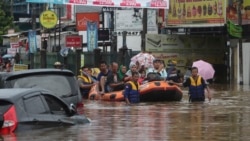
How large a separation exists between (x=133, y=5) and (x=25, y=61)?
1964 centimetres

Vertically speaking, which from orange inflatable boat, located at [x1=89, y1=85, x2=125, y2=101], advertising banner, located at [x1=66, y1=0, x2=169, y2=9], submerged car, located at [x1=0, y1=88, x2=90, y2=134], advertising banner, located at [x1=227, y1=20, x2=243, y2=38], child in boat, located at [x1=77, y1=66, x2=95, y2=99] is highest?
advertising banner, located at [x1=66, y1=0, x2=169, y2=9]

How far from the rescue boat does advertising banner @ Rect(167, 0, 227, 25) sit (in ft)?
53.0

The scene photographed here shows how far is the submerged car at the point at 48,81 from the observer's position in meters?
15.0

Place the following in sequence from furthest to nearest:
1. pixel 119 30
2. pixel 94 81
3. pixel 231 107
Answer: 1. pixel 119 30
2. pixel 94 81
3. pixel 231 107

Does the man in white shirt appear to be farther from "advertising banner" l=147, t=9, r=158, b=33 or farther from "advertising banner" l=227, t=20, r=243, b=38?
"advertising banner" l=147, t=9, r=158, b=33

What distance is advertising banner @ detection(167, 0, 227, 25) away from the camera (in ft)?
135

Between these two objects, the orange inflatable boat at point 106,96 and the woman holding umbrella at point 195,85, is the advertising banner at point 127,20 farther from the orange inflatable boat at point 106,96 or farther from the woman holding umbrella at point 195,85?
the woman holding umbrella at point 195,85

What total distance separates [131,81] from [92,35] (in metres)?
19.6

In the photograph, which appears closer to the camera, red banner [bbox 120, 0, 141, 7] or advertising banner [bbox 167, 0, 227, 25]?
red banner [bbox 120, 0, 141, 7]

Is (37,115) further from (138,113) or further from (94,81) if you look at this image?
(94,81)

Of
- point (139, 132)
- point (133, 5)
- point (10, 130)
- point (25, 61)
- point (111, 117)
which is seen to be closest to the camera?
point (10, 130)

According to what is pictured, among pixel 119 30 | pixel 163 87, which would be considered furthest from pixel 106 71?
pixel 119 30

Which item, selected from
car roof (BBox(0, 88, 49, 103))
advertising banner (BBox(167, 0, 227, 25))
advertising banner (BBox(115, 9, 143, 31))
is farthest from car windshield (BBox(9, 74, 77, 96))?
advertising banner (BBox(115, 9, 143, 31))

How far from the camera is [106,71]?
25.9 metres
